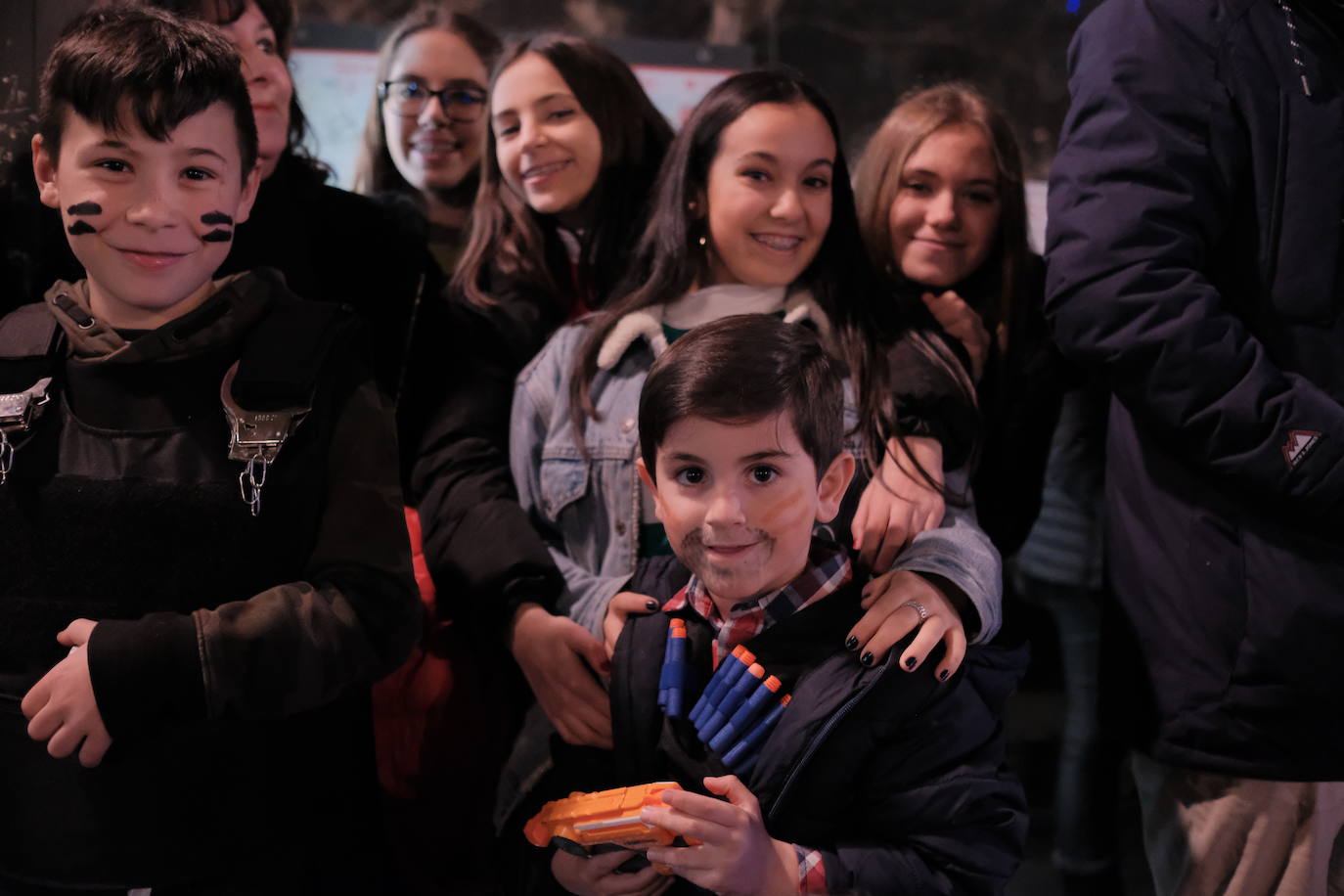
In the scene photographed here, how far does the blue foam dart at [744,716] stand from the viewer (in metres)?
1.41

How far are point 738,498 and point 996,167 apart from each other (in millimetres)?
1146

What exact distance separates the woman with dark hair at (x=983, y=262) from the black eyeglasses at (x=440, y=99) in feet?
2.75

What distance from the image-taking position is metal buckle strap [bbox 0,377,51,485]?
1418mm

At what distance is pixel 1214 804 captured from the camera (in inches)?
68.1

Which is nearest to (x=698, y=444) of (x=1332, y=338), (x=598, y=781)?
(x=598, y=781)

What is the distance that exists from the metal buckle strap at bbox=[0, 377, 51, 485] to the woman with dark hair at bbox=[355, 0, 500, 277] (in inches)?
42.3

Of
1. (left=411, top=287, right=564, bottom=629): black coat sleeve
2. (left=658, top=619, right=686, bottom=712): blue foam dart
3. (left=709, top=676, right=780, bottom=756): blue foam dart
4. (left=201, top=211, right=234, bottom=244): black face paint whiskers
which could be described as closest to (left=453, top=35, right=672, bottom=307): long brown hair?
(left=411, top=287, right=564, bottom=629): black coat sleeve

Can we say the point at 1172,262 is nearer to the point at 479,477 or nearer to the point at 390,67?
the point at 479,477

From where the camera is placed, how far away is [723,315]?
1.83 metres

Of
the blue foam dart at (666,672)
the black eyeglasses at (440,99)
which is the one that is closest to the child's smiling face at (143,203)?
the blue foam dart at (666,672)

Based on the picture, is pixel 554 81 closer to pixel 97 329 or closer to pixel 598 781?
pixel 97 329

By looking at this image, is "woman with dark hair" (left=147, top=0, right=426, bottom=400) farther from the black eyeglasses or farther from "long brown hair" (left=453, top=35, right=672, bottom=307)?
the black eyeglasses

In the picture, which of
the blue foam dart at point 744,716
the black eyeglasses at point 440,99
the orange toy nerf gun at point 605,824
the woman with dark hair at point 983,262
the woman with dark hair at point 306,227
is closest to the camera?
the orange toy nerf gun at point 605,824

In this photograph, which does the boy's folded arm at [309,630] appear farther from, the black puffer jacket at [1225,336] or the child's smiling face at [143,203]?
the black puffer jacket at [1225,336]
